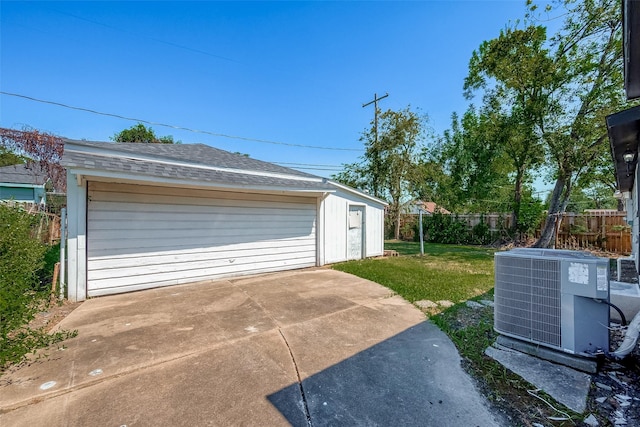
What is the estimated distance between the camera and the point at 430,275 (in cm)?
629

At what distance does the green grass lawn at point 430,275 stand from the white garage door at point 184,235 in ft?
6.19

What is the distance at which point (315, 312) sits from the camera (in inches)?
155

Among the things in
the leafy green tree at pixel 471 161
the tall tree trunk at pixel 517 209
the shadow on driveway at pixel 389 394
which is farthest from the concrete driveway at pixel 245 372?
the leafy green tree at pixel 471 161

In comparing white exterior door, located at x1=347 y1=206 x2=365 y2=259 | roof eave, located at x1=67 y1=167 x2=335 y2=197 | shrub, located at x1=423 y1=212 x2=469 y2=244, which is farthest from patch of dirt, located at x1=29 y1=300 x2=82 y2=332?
shrub, located at x1=423 y1=212 x2=469 y2=244

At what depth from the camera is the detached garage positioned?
176 inches

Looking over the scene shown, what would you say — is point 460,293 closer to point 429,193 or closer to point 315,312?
Result: point 315,312

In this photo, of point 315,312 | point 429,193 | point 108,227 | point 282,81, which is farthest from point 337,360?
→ point 429,193

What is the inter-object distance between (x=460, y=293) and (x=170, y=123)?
40.2 feet

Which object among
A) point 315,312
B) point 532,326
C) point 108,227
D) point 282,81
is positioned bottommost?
point 315,312

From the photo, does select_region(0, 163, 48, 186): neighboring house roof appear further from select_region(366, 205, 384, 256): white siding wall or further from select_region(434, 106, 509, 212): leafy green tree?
select_region(434, 106, 509, 212): leafy green tree

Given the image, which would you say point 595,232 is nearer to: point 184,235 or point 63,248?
point 184,235

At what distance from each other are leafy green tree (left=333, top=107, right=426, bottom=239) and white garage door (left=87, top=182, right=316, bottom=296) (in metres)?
8.96

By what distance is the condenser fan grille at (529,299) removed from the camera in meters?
2.43

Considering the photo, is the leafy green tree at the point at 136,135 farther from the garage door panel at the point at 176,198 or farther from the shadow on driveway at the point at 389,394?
the shadow on driveway at the point at 389,394
